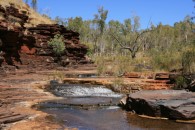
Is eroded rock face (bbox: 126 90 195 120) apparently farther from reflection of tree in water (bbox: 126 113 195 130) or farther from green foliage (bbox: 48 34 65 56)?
green foliage (bbox: 48 34 65 56)

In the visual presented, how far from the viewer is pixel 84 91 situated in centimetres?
2005

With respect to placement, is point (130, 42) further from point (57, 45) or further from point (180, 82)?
point (180, 82)

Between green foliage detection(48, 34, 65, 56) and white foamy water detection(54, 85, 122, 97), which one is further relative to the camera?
green foliage detection(48, 34, 65, 56)

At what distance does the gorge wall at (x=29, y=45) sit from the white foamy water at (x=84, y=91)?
1392cm

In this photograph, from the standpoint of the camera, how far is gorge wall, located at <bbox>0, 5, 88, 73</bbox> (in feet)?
110

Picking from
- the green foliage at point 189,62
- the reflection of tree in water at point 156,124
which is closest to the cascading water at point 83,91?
the green foliage at point 189,62

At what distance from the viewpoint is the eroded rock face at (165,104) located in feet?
38.6

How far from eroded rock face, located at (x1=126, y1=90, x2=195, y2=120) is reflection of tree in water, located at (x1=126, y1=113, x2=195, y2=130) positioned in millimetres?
515

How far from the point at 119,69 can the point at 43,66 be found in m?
15.8

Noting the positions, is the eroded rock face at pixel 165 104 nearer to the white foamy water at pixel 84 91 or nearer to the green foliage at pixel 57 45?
the white foamy water at pixel 84 91

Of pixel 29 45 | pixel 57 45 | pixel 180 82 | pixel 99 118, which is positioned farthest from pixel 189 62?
pixel 57 45

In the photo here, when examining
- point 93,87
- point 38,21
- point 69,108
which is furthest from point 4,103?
point 38,21

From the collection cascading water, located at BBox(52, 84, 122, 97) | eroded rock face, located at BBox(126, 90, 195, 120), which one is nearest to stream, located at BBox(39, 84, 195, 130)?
eroded rock face, located at BBox(126, 90, 195, 120)

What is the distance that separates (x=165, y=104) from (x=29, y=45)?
3052 centimetres
